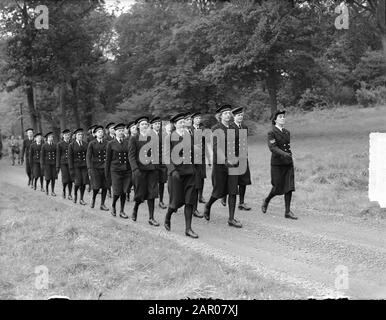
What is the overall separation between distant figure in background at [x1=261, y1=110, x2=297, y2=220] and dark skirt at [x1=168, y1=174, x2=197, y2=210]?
→ 198 cm

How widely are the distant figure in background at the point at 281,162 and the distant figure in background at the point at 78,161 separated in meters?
5.73

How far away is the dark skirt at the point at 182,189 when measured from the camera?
8.67 meters

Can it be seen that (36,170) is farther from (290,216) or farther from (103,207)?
(290,216)

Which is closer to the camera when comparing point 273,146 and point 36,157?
point 273,146

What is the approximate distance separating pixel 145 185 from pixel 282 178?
2.68 meters

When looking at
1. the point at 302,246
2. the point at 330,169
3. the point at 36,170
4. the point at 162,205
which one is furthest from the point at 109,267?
the point at 36,170

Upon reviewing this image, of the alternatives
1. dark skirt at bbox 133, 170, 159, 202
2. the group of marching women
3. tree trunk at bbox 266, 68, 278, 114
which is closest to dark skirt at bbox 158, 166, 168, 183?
the group of marching women

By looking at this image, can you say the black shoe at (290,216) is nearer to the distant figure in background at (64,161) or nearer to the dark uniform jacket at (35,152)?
the distant figure in background at (64,161)

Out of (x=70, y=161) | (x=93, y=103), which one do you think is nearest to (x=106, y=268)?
(x=70, y=161)

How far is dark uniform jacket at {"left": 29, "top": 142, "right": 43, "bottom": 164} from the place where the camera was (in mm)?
16844

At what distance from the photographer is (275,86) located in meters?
28.6

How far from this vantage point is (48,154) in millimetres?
15750

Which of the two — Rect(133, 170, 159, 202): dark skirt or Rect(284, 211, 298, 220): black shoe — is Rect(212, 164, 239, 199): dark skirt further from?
Rect(284, 211, 298, 220): black shoe
